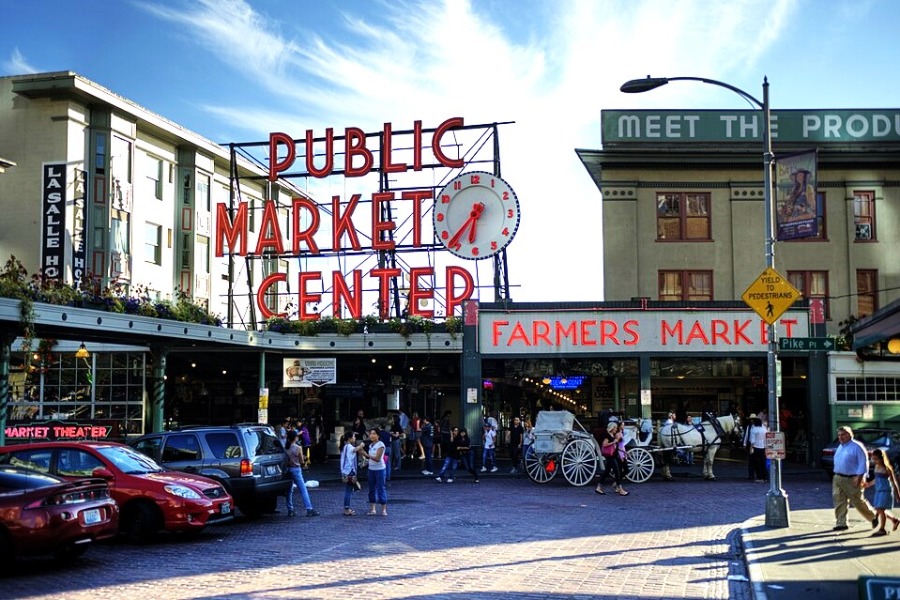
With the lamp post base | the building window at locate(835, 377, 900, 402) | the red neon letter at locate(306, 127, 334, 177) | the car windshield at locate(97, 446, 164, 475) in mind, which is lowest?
the lamp post base

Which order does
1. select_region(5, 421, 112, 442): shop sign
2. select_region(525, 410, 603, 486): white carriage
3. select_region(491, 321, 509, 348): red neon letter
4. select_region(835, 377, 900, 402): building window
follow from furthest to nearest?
select_region(491, 321, 509, 348): red neon letter
select_region(835, 377, 900, 402): building window
select_region(5, 421, 112, 442): shop sign
select_region(525, 410, 603, 486): white carriage

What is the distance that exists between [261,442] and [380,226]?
21.5m

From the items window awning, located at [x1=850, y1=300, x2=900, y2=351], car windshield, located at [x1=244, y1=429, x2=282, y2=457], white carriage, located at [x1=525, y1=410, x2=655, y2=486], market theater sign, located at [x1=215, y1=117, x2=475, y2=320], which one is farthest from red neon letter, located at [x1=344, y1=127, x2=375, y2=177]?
window awning, located at [x1=850, y1=300, x2=900, y2=351]

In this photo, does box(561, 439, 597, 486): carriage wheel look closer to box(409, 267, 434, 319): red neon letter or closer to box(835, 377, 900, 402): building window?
box(409, 267, 434, 319): red neon letter

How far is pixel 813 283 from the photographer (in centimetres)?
3731

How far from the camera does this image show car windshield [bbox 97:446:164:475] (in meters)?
16.3

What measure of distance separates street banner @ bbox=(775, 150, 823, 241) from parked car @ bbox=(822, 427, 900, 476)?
9.63m

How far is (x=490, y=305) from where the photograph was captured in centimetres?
3462

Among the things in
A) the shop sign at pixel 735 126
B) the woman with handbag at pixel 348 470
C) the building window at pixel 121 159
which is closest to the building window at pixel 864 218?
the shop sign at pixel 735 126

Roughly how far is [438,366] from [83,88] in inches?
713

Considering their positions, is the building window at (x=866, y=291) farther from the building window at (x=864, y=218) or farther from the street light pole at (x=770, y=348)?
the street light pole at (x=770, y=348)

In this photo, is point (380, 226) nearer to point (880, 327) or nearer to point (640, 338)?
point (640, 338)

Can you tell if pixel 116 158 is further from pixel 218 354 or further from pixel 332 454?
pixel 332 454

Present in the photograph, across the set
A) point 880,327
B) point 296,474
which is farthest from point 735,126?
point 880,327
